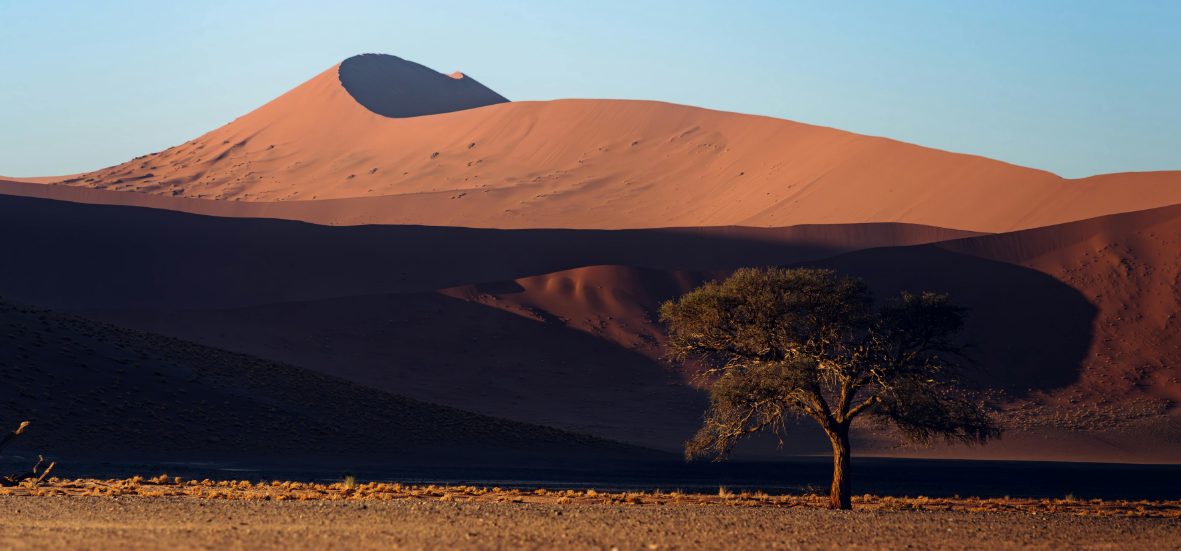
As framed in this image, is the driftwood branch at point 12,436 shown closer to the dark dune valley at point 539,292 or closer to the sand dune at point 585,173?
the dark dune valley at point 539,292

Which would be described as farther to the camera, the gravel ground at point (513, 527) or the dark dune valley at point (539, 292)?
the dark dune valley at point (539, 292)

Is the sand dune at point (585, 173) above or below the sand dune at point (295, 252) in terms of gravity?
above

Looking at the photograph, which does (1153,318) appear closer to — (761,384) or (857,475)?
(857,475)

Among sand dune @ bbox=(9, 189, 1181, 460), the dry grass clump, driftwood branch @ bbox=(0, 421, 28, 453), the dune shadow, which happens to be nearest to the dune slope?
sand dune @ bbox=(9, 189, 1181, 460)

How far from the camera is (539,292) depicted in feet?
205

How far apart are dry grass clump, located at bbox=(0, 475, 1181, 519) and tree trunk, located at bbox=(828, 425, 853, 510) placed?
0.35 m

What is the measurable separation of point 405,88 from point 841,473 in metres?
129

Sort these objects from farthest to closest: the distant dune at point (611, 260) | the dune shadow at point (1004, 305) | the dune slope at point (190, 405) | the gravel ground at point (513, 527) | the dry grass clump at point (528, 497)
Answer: the dune shadow at point (1004, 305) < the distant dune at point (611, 260) < the dune slope at point (190, 405) < the dry grass clump at point (528, 497) < the gravel ground at point (513, 527)

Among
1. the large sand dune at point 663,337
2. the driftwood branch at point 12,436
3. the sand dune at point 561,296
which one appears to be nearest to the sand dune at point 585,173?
the sand dune at point 561,296

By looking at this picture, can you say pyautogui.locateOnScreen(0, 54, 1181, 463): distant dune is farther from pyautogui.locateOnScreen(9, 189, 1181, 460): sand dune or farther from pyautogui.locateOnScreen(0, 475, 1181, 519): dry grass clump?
pyautogui.locateOnScreen(0, 475, 1181, 519): dry grass clump

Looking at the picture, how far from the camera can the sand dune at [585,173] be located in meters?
71.4

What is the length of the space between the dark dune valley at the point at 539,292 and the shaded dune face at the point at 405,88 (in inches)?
1070

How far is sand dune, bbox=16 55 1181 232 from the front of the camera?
71438 millimetres

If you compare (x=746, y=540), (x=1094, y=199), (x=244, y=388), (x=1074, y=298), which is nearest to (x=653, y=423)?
(x=244, y=388)
